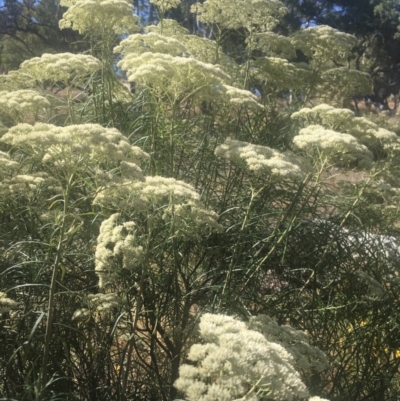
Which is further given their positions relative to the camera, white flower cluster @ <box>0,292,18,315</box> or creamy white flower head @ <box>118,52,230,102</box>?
creamy white flower head @ <box>118,52,230,102</box>

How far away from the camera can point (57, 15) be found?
24.4 meters

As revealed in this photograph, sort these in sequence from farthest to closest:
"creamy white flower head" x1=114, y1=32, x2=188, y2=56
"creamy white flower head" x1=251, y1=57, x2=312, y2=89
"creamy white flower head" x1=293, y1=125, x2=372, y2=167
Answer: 1. "creamy white flower head" x1=251, y1=57, x2=312, y2=89
2. "creamy white flower head" x1=114, y1=32, x2=188, y2=56
3. "creamy white flower head" x1=293, y1=125, x2=372, y2=167

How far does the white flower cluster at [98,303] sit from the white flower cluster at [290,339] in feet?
2.68

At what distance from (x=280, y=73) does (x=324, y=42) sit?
1.89 ft

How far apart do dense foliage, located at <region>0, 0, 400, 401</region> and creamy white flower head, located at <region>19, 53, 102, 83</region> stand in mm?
21

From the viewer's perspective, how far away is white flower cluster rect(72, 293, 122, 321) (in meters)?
3.07

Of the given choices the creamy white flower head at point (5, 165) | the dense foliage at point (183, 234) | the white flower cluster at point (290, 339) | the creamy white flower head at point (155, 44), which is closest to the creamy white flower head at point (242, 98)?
the dense foliage at point (183, 234)

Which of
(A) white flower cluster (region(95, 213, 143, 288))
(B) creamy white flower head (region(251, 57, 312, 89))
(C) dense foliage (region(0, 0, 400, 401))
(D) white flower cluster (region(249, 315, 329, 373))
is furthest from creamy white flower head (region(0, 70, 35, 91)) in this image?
(D) white flower cluster (region(249, 315, 329, 373))

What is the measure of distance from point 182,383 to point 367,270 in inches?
118

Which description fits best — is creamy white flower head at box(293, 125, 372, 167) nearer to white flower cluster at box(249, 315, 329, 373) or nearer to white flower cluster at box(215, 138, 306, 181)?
white flower cluster at box(215, 138, 306, 181)

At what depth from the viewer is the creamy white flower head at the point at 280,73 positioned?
5.15 meters

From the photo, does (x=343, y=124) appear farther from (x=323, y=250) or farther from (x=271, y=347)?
(x=271, y=347)

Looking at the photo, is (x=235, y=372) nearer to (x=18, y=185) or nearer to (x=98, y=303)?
(x=98, y=303)

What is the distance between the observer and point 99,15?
14.3 ft
